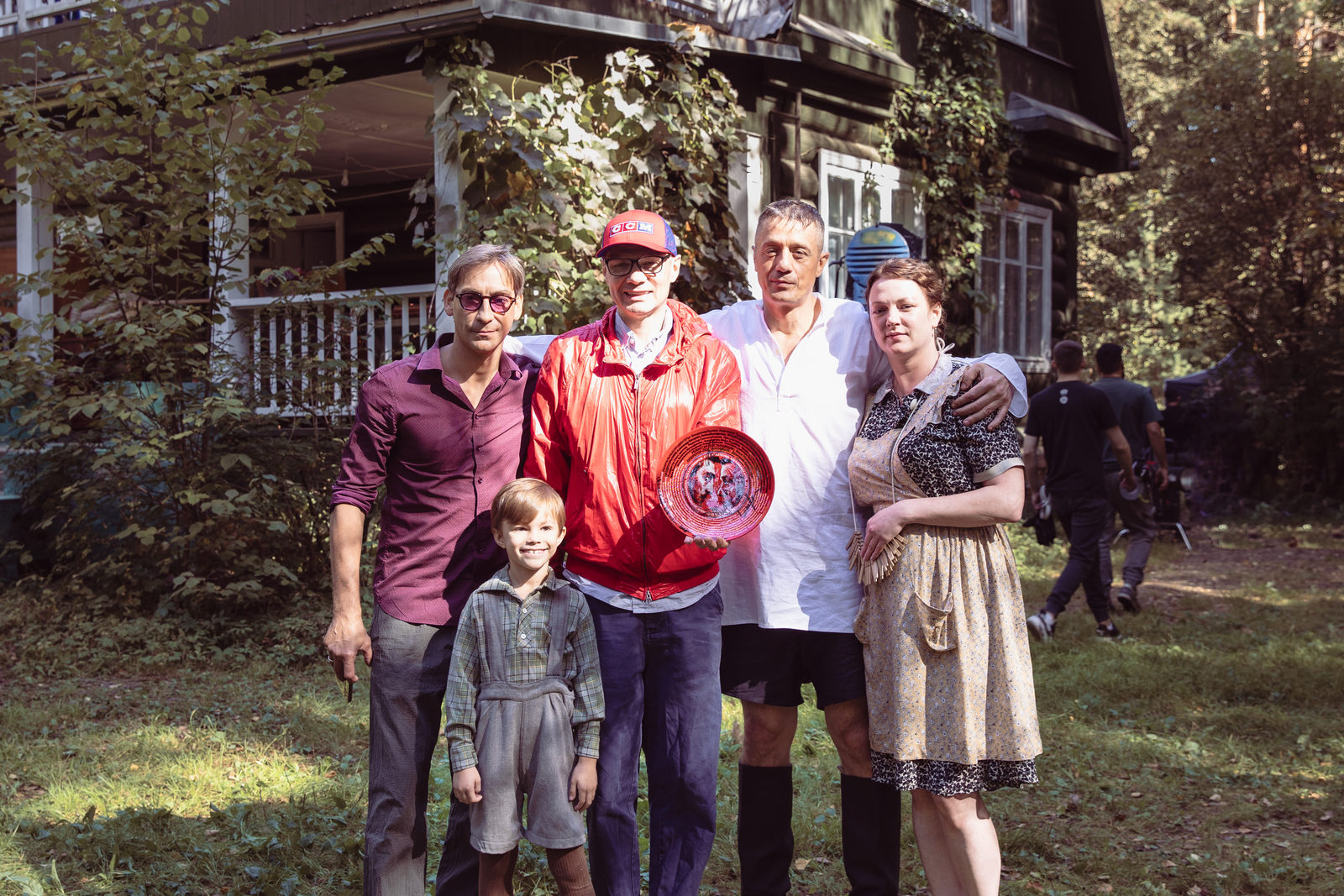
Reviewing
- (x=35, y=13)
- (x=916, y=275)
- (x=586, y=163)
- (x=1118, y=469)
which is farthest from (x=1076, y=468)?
(x=35, y=13)

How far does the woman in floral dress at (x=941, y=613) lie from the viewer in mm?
2949

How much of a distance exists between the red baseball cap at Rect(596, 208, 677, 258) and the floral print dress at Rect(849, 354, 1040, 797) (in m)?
0.79

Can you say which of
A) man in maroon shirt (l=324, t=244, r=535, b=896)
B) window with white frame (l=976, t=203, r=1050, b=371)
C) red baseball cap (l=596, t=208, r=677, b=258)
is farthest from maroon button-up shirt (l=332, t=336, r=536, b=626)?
window with white frame (l=976, t=203, r=1050, b=371)

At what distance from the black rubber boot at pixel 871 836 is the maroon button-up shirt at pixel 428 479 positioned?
119 centimetres

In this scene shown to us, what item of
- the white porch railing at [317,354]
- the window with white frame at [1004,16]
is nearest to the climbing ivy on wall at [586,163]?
the white porch railing at [317,354]

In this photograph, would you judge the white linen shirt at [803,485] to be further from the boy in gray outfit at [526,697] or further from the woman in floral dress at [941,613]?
the boy in gray outfit at [526,697]

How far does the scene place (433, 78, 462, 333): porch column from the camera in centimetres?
746

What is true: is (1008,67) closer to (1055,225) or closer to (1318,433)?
(1055,225)

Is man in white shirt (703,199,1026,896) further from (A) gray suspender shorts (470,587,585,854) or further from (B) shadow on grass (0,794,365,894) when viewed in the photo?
(B) shadow on grass (0,794,365,894)

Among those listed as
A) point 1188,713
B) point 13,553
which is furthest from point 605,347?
point 13,553

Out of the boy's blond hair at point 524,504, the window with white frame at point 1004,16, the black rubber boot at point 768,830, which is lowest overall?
the black rubber boot at point 768,830

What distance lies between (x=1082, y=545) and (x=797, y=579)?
4.82 m

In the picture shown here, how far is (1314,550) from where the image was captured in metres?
12.1

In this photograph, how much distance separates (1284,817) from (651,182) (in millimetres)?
5255
